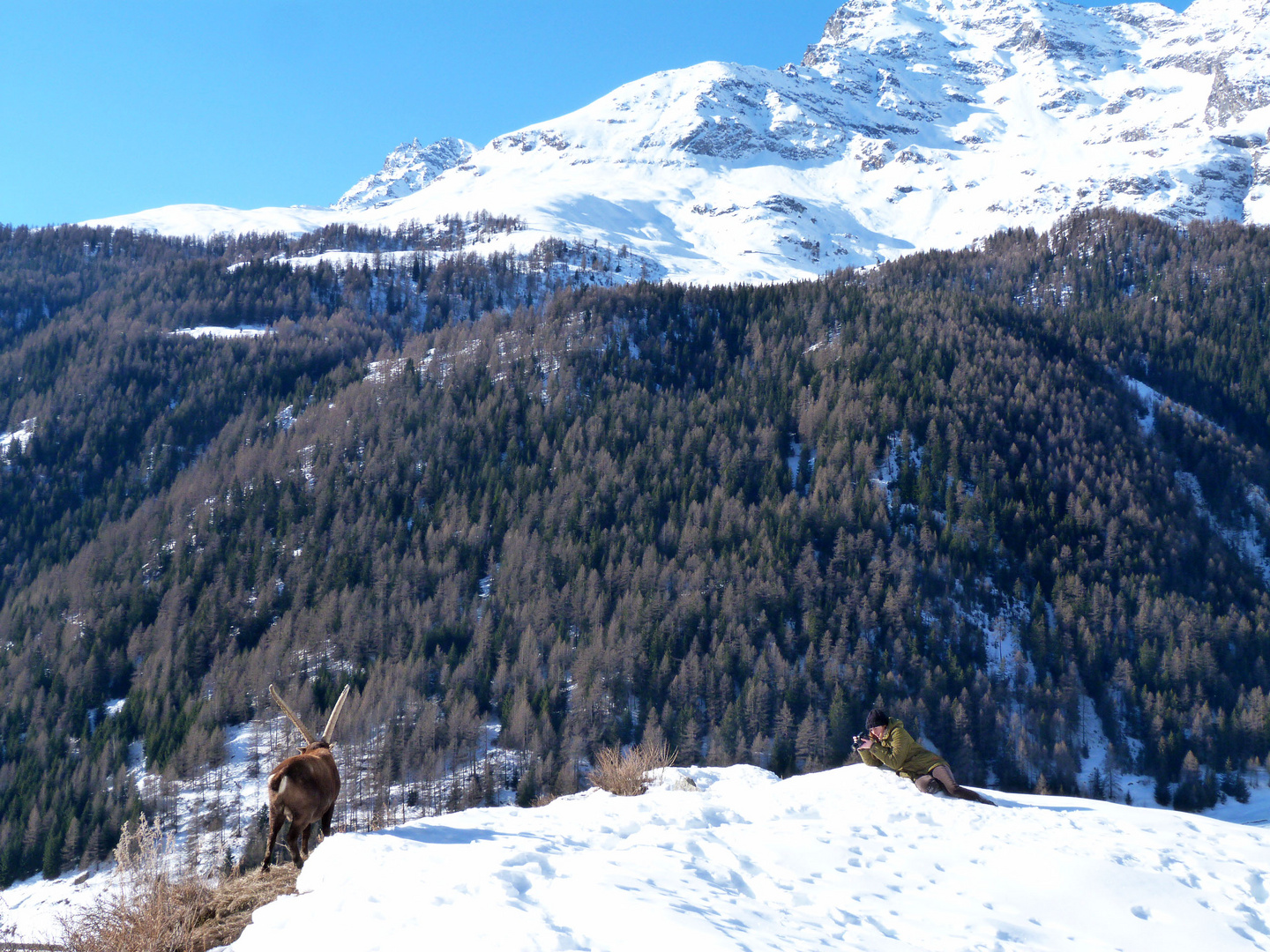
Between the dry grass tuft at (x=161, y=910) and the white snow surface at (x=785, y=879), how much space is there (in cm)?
97

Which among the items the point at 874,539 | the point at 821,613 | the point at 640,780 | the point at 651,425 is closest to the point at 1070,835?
the point at 640,780

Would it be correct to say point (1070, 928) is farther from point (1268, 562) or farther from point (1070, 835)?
point (1268, 562)

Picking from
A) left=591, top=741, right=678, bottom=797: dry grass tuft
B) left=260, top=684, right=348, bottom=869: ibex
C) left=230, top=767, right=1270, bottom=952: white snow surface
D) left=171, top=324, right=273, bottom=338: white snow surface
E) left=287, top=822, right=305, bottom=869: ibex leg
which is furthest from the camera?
left=171, top=324, right=273, bottom=338: white snow surface

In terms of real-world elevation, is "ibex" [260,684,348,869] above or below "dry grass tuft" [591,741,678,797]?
above

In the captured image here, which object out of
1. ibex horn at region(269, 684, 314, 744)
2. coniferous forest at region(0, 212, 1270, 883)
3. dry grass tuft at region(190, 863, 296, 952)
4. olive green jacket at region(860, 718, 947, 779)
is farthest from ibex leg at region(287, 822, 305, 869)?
coniferous forest at region(0, 212, 1270, 883)

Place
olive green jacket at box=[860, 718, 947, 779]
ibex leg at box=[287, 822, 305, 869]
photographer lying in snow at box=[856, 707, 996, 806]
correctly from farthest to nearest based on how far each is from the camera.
A: olive green jacket at box=[860, 718, 947, 779], photographer lying in snow at box=[856, 707, 996, 806], ibex leg at box=[287, 822, 305, 869]

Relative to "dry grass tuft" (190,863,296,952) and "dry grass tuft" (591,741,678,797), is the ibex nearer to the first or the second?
"dry grass tuft" (190,863,296,952)

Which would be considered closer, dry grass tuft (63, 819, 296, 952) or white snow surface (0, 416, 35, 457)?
dry grass tuft (63, 819, 296, 952)

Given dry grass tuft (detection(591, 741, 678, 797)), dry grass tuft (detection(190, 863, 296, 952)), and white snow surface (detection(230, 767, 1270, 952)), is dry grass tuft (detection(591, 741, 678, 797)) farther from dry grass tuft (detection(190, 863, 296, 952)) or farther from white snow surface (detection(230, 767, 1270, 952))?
dry grass tuft (detection(190, 863, 296, 952))

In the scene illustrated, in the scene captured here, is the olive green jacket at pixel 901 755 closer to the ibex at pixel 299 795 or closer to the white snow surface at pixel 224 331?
the ibex at pixel 299 795

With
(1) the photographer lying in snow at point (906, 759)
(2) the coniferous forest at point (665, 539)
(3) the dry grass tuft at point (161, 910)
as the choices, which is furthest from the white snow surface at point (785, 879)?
(2) the coniferous forest at point (665, 539)

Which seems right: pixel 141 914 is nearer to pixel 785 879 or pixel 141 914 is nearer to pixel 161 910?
pixel 161 910

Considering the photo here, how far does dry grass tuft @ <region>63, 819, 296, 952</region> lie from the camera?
27.7 feet

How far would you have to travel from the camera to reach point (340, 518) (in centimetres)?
12225
